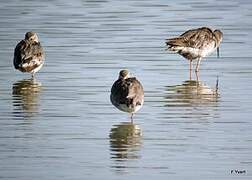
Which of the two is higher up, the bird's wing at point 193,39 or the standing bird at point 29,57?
the bird's wing at point 193,39

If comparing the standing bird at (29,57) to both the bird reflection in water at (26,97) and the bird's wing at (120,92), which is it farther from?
the bird's wing at (120,92)

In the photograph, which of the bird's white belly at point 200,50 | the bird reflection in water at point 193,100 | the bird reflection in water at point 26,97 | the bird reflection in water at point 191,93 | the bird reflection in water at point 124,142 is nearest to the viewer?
the bird reflection in water at point 124,142

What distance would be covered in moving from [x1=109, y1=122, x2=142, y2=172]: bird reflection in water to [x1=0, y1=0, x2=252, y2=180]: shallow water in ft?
0.04

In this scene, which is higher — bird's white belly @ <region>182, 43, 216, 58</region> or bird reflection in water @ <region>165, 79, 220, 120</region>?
bird's white belly @ <region>182, 43, 216, 58</region>

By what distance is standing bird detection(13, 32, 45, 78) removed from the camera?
19.2m

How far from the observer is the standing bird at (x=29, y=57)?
19234 millimetres

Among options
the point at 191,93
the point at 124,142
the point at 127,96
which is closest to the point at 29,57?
the point at 191,93

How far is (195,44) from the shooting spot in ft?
67.8

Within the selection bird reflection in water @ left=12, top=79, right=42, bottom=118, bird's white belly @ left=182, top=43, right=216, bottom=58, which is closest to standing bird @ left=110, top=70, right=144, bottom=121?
bird reflection in water @ left=12, top=79, right=42, bottom=118

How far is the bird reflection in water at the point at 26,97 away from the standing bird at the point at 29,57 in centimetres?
25

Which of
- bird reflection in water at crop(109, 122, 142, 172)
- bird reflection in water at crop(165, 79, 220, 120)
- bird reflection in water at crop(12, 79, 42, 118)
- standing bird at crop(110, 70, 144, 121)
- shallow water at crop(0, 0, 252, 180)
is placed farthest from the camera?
bird reflection in water at crop(12, 79, 42, 118)

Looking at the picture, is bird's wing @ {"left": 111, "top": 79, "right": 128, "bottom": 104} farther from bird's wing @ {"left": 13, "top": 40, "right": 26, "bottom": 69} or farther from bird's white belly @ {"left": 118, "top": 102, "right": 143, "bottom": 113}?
bird's wing @ {"left": 13, "top": 40, "right": 26, "bottom": 69}

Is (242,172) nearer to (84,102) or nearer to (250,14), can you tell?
(84,102)

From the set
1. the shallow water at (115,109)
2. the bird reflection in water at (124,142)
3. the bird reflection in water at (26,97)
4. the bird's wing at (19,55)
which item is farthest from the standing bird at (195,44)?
the bird reflection in water at (124,142)
